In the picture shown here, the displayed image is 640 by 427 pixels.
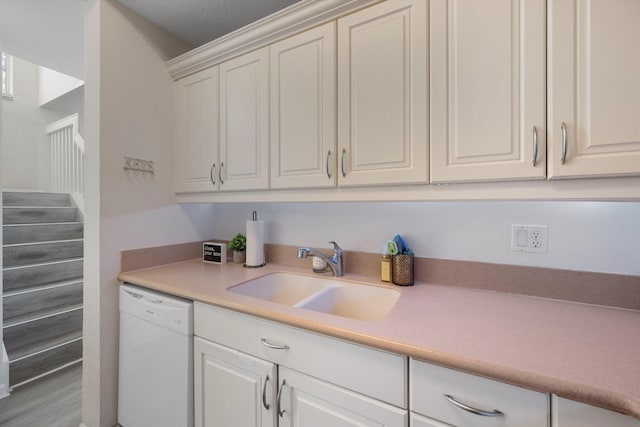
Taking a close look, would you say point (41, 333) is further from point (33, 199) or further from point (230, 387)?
point (230, 387)

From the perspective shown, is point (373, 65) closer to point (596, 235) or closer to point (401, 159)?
point (401, 159)

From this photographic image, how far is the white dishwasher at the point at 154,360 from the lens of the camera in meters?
1.20

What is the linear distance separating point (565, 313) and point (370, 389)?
0.72 m

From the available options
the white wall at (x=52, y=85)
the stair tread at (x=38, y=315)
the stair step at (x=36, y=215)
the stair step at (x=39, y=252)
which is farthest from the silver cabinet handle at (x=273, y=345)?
the white wall at (x=52, y=85)

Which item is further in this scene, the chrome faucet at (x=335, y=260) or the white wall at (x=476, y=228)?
the chrome faucet at (x=335, y=260)

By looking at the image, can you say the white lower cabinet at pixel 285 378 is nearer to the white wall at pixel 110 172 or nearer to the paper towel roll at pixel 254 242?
the paper towel roll at pixel 254 242

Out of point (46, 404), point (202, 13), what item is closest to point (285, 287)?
point (202, 13)

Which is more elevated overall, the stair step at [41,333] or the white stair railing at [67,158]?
the white stair railing at [67,158]

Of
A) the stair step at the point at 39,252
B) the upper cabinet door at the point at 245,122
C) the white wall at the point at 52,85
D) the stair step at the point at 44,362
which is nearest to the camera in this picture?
the upper cabinet door at the point at 245,122

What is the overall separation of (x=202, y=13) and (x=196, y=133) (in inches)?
27.2

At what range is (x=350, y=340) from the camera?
816mm

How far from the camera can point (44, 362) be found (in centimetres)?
212

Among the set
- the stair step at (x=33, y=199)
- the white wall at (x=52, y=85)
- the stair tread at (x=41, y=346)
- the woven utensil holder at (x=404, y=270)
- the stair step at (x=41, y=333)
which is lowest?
the stair tread at (x=41, y=346)

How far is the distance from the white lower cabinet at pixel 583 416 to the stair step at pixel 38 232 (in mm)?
4050
